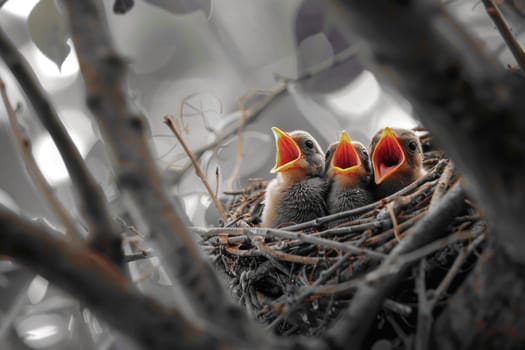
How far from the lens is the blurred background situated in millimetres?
2238

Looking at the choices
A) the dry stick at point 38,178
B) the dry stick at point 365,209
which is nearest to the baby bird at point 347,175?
the dry stick at point 365,209

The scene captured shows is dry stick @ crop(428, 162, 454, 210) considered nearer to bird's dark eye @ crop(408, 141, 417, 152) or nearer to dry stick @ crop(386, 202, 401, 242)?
dry stick @ crop(386, 202, 401, 242)

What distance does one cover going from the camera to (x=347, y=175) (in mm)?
2328

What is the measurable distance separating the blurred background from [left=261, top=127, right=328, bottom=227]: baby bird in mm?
228

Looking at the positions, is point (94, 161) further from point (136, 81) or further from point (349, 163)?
point (136, 81)

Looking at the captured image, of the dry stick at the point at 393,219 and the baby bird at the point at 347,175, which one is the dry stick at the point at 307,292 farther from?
the baby bird at the point at 347,175

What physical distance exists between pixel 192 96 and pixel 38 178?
68.1 inches

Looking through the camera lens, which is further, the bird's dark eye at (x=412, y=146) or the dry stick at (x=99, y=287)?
the bird's dark eye at (x=412, y=146)

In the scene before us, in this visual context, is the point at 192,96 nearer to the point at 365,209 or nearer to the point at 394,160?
the point at 394,160

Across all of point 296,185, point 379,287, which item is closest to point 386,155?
point 296,185

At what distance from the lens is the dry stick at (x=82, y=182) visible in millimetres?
886

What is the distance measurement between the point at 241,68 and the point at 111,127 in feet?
12.5

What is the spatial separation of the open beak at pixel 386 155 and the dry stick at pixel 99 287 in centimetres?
162

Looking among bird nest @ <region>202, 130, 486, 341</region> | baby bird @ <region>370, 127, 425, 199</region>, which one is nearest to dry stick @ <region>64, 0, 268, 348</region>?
bird nest @ <region>202, 130, 486, 341</region>
